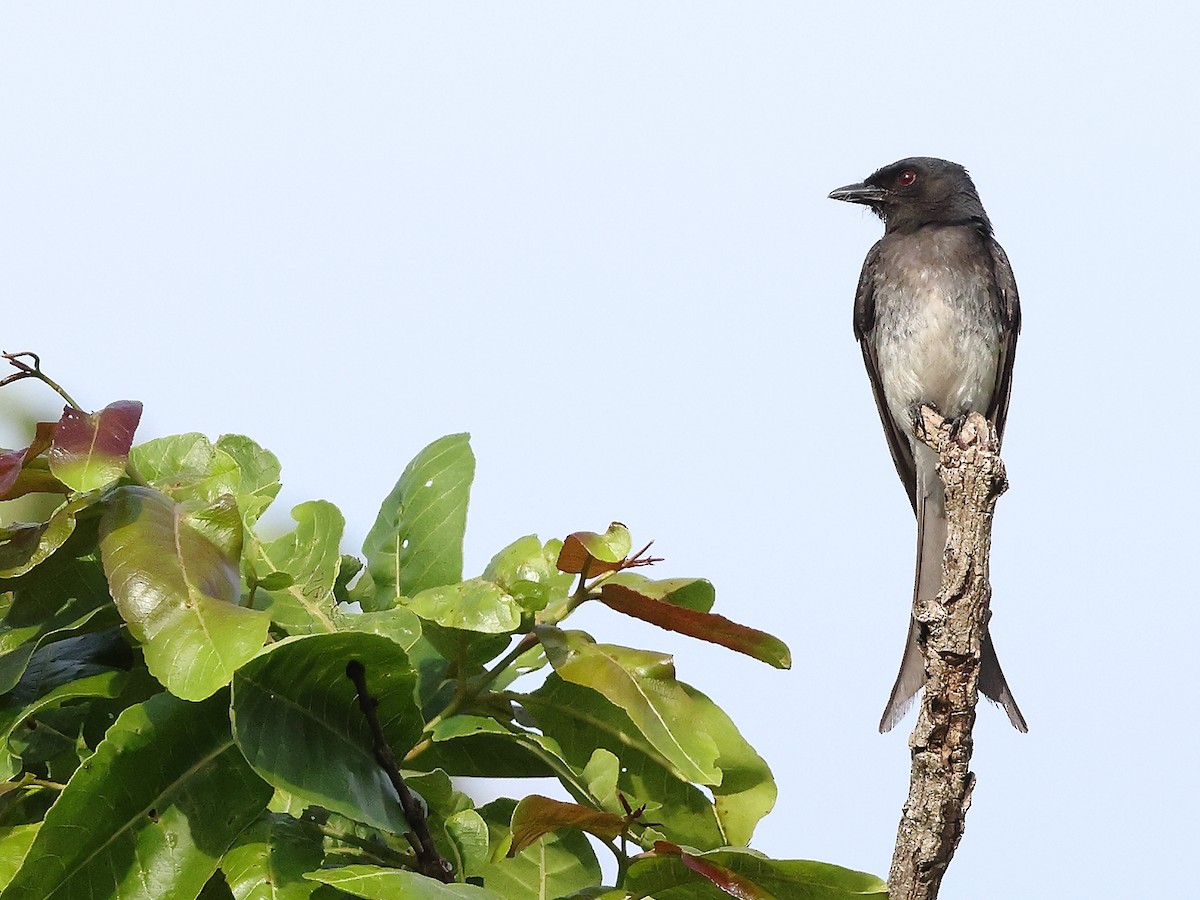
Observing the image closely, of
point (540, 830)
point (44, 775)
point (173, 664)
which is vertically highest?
point (173, 664)

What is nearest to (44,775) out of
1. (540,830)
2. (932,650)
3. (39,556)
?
(39,556)

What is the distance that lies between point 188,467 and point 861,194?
18.3 ft

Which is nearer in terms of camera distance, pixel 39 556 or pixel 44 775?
pixel 39 556

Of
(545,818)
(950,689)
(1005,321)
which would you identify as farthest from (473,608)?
(1005,321)

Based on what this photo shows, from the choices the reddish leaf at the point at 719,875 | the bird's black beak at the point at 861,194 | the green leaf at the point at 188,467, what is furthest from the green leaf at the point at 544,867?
the bird's black beak at the point at 861,194

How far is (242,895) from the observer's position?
5.90 ft

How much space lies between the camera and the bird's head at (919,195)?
6945mm

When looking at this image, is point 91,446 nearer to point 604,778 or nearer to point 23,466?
point 23,466

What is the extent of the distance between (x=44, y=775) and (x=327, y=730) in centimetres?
53

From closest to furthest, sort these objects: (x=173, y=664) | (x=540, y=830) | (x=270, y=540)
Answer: (x=173, y=664)
(x=540, y=830)
(x=270, y=540)

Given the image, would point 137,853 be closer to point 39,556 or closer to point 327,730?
point 327,730

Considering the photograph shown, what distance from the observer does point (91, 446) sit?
183 centimetres

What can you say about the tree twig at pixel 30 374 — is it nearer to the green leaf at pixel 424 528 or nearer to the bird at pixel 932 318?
the green leaf at pixel 424 528

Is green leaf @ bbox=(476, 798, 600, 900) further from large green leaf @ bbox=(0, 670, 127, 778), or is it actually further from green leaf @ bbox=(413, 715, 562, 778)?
large green leaf @ bbox=(0, 670, 127, 778)
